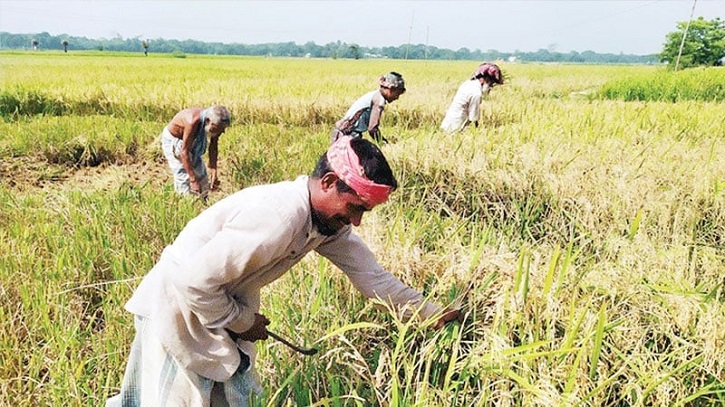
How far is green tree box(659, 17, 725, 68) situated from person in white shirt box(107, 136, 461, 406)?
165ft

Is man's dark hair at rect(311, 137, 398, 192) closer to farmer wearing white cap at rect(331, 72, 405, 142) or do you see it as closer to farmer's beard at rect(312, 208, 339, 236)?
farmer's beard at rect(312, 208, 339, 236)

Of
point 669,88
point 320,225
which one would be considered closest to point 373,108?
point 320,225

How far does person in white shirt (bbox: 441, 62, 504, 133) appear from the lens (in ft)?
15.6

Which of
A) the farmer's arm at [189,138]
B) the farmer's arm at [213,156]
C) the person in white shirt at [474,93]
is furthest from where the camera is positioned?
the person in white shirt at [474,93]

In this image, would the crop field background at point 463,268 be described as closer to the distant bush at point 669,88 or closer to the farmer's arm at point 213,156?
the farmer's arm at point 213,156

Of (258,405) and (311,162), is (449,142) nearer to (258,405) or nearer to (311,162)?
(311,162)

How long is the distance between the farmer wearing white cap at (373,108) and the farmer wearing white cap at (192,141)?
3.66 feet

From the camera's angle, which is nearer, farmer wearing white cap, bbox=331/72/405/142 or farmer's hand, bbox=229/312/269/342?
farmer's hand, bbox=229/312/269/342

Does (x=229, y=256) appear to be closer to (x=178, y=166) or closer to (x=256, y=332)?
(x=256, y=332)

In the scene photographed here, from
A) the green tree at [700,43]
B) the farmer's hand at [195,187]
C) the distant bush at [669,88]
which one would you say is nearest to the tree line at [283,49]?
the green tree at [700,43]

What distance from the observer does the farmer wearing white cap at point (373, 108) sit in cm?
435

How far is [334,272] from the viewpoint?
2.13 metres

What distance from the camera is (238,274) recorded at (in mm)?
1272

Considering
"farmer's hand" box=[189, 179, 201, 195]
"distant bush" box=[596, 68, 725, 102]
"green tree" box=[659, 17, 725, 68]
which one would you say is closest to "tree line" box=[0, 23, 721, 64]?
"green tree" box=[659, 17, 725, 68]
